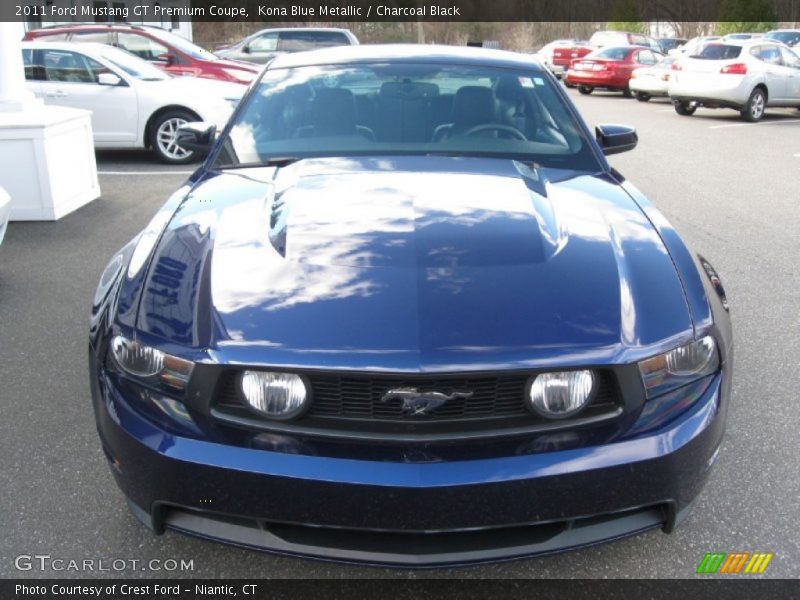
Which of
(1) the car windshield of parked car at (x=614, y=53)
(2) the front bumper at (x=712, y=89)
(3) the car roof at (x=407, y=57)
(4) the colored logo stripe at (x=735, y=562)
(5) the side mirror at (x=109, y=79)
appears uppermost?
(3) the car roof at (x=407, y=57)

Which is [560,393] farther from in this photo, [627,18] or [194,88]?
[627,18]

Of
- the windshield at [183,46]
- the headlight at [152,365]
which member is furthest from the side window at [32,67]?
the headlight at [152,365]

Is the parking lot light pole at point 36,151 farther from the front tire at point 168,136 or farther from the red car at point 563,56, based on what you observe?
the red car at point 563,56

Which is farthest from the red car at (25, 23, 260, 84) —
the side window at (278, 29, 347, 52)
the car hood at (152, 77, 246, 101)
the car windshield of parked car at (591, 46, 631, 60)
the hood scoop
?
the car windshield of parked car at (591, 46, 631, 60)

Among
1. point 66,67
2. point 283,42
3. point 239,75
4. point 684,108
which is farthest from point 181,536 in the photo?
point 283,42

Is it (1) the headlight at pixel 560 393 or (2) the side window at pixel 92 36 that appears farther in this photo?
(2) the side window at pixel 92 36

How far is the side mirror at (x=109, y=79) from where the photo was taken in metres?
9.55

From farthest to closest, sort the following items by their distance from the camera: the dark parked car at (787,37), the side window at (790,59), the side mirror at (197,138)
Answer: the dark parked car at (787,37), the side window at (790,59), the side mirror at (197,138)

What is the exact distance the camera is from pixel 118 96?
962 cm

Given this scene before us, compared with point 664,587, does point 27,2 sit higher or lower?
higher

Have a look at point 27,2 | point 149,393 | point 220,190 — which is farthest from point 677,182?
point 27,2

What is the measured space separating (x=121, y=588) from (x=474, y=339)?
134 cm

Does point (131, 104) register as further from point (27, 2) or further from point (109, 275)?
point (27, 2)

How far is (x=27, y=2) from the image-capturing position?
27828 millimetres
